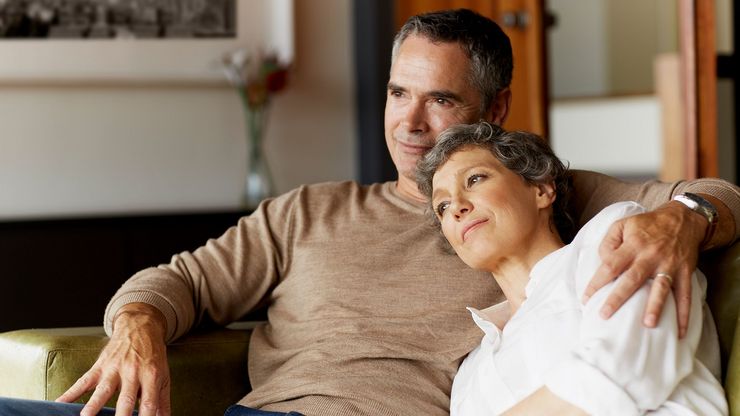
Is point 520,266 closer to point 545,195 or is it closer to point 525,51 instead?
point 545,195

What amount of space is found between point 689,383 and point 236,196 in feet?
9.42

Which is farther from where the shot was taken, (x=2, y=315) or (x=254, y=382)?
(x=2, y=315)

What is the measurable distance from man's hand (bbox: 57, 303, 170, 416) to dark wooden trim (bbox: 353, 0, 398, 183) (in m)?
2.21

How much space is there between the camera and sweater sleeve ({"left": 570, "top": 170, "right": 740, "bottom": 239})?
189 centimetres

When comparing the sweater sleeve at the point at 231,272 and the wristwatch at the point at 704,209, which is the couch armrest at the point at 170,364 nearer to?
the sweater sleeve at the point at 231,272

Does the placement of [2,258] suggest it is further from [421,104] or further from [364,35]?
[421,104]

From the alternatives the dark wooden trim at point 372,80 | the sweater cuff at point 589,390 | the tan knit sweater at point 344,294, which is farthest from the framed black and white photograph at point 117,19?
the sweater cuff at point 589,390

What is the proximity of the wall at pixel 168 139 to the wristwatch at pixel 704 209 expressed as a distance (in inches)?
102

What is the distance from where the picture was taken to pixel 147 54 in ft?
13.0

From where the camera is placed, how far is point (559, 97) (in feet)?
26.9

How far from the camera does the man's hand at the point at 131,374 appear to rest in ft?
5.98

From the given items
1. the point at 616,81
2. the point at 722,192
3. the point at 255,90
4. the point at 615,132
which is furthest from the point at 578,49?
the point at 722,192

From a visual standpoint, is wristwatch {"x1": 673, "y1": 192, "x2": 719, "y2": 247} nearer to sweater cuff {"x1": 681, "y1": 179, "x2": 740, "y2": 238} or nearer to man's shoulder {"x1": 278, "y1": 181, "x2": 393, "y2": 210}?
sweater cuff {"x1": 681, "y1": 179, "x2": 740, "y2": 238}

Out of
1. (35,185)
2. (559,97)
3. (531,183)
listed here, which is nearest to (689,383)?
(531,183)
